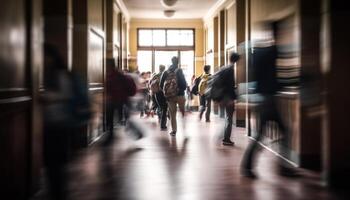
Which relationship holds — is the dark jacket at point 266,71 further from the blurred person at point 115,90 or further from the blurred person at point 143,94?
the blurred person at point 143,94

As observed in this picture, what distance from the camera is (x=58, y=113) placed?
3.52 m

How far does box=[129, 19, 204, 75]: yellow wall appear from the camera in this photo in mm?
19469

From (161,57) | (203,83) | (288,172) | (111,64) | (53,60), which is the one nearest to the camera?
(53,60)

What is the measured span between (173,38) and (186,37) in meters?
0.55

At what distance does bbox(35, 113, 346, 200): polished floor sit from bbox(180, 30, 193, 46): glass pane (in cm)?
1210

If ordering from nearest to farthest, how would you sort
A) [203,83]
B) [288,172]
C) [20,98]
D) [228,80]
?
1. [20,98]
2. [288,172]
3. [228,80]
4. [203,83]

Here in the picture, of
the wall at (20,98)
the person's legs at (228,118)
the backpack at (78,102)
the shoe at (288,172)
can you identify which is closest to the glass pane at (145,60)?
the person's legs at (228,118)

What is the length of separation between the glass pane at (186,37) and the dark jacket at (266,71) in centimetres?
1476

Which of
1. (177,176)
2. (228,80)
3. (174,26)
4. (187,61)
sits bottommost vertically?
(177,176)

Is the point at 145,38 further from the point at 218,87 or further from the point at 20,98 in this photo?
the point at 20,98

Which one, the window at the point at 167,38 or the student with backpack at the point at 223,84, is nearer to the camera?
the student with backpack at the point at 223,84

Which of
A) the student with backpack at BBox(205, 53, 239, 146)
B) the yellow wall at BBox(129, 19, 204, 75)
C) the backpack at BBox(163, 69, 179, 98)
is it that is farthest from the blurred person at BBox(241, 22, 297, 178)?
the yellow wall at BBox(129, 19, 204, 75)

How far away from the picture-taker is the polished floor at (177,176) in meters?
4.49

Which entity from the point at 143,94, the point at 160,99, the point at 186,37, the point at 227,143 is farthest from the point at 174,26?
the point at 227,143
